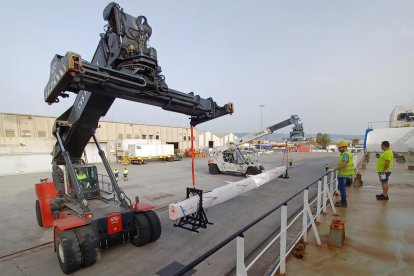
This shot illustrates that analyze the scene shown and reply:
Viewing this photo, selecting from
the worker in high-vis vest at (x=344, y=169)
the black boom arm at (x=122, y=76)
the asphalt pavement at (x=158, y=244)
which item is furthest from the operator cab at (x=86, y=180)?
the worker in high-vis vest at (x=344, y=169)

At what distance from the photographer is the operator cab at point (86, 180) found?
6367 millimetres

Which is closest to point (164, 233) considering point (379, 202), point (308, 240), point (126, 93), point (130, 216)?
point (130, 216)

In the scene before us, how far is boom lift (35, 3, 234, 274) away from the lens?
363 cm

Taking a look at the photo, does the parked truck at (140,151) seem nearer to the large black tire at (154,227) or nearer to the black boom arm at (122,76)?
the large black tire at (154,227)

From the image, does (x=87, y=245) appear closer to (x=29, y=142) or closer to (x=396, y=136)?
(x=29, y=142)

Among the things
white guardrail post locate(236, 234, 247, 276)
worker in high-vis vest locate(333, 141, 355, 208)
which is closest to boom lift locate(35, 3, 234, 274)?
white guardrail post locate(236, 234, 247, 276)

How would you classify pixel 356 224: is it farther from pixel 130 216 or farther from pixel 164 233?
pixel 130 216

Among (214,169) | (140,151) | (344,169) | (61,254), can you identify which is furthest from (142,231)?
(140,151)

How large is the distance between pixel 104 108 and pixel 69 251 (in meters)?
3.34

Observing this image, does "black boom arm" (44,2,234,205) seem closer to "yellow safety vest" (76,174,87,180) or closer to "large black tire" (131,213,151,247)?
"yellow safety vest" (76,174,87,180)

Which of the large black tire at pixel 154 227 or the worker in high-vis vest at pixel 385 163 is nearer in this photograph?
the large black tire at pixel 154 227

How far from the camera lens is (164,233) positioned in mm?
6578

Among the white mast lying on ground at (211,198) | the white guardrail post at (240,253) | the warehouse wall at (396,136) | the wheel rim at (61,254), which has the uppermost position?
the warehouse wall at (396,136)

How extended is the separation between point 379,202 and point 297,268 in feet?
18.0
